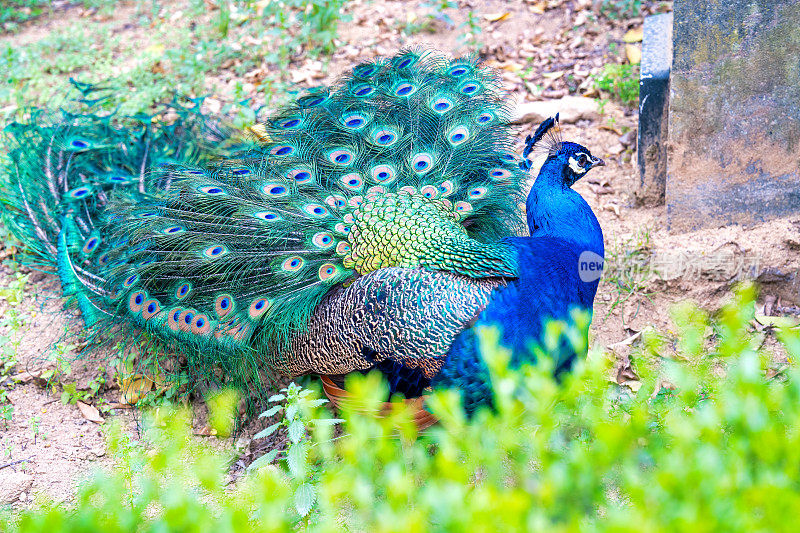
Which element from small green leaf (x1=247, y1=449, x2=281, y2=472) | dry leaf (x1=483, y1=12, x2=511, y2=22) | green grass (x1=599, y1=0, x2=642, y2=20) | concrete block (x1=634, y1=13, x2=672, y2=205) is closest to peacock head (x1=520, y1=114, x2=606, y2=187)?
concrete block (x1=634, y1=13, x2=672, y2=205)

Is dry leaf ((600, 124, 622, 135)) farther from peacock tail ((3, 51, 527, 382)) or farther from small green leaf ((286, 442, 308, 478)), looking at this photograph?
small green leaf ((286, 442, 308, 478))

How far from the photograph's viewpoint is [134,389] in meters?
3.63

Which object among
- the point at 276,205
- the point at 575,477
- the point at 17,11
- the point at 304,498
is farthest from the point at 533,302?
the point at 17,11

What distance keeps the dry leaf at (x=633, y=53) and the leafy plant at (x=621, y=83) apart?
0.14 feet

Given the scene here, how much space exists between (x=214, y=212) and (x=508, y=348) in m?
1.48

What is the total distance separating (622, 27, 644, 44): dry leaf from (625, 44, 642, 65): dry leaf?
0.09 meters

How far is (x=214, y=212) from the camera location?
3.31 metres

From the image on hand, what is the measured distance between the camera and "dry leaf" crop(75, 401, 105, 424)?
138 inches

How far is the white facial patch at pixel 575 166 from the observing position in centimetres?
323

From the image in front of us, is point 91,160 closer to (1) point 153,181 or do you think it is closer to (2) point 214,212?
(1) point 153,181

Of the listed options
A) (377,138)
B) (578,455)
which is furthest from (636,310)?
(578,455)

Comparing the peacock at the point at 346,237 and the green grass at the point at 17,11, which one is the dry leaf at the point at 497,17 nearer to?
the peacock at the point at 346,237

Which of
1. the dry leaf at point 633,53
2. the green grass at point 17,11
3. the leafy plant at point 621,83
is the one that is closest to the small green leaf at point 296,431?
the leafy plant at point 621,83

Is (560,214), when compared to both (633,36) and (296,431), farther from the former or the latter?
(633,36)
